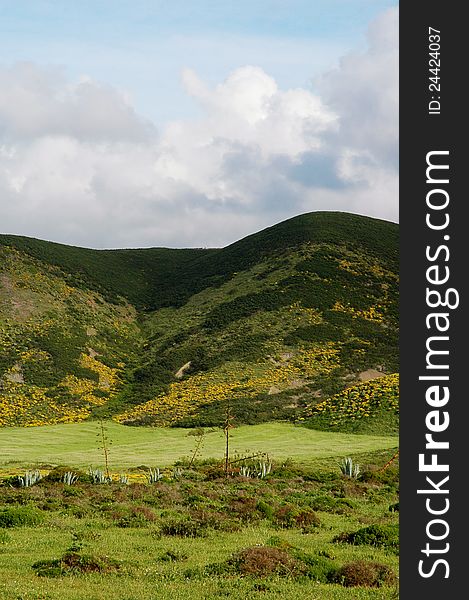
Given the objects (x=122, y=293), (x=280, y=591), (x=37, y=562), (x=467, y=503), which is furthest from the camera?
(x=122, y=293)

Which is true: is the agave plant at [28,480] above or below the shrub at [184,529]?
above

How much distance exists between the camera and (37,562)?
1952cm

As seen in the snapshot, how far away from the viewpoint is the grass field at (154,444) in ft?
166

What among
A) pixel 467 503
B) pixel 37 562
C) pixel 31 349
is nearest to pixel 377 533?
pixel 37 562

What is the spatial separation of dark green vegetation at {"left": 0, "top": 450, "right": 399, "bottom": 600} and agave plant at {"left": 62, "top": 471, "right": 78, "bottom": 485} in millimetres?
353

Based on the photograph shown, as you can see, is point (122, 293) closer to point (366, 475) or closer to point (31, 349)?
point (31, 349)

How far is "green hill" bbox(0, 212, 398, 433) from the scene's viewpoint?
8100cm

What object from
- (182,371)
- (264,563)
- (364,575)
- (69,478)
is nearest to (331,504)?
(69,478)

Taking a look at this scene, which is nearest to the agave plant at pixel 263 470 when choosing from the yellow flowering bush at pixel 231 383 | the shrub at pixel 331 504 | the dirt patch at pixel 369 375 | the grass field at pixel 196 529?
the grass field at pixel 196 529

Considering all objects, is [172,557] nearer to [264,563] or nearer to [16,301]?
[264,563]

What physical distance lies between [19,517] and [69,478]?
970 cm

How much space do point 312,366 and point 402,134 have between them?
80.4 m

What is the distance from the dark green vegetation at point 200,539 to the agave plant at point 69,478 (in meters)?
0.35

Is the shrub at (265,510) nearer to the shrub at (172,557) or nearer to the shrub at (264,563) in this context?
the shrub at (172,557)
